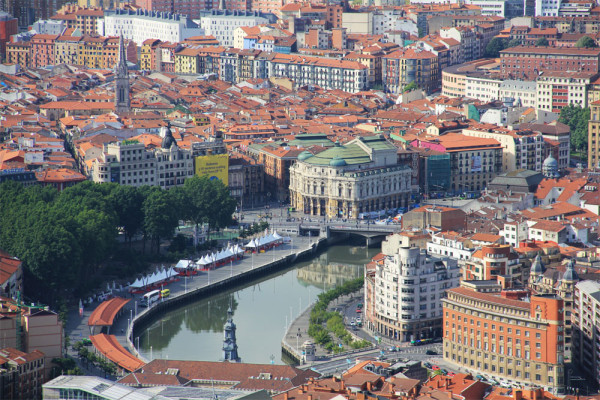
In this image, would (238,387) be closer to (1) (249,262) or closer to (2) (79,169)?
(1) (249,262)

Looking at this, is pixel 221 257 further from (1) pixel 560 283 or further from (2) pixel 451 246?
(1) pixel 560 283

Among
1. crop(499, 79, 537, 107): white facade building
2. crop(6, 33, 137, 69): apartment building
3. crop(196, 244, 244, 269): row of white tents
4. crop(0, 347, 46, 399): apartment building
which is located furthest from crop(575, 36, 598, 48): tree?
crop(0, 347, 46, 399): apartment building

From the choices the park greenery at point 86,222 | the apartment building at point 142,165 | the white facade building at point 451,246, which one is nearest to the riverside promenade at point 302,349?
the white facade building at point 451,246

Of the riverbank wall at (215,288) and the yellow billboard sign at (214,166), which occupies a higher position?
the yellow billboard sign at (214,166)

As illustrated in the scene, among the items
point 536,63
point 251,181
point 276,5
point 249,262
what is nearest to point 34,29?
point 276,5

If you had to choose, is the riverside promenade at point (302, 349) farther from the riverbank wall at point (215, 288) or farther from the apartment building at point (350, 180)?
the apartment building at point (350, 180)
